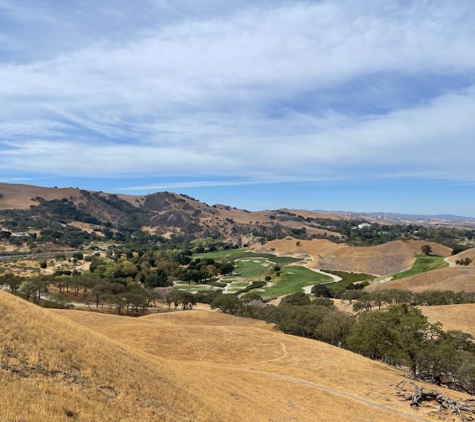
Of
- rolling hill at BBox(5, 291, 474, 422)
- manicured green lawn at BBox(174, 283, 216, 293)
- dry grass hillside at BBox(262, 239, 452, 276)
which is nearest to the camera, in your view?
rolling hill at BBox(5, 291, 474, 422)

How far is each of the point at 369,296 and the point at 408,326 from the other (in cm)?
4436

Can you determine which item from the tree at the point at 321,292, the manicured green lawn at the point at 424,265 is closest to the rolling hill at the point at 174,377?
the tree at the point at 321,292

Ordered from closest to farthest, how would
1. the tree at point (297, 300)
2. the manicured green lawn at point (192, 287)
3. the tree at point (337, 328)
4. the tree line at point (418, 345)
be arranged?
the tree line at point (418, 345), the tree at point (337, 328), the tree at point (297, 300), the manicured green lawn at point (192, 287)

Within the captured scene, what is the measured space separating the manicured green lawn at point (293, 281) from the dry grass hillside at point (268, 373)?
65.1 meters

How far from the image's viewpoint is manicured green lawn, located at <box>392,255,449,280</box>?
125 m

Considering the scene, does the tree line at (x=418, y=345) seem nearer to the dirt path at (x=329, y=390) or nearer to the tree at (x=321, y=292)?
the dirt path at (x=329, y=390)

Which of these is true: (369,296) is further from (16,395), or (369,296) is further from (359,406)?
(16,395)

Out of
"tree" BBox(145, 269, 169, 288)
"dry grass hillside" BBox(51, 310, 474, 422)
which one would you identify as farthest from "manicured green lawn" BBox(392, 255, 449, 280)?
"dry grass hillside" BBox(51, 310, 474, 422)

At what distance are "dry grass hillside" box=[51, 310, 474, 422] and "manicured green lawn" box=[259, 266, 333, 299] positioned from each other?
2562 inches

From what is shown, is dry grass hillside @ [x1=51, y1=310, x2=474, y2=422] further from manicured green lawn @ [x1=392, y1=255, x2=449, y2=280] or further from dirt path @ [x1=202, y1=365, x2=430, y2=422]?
manicured green lawn @ [x1=392, y1=255, x2=449, y2=280]

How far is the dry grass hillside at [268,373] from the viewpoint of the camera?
23625 mm

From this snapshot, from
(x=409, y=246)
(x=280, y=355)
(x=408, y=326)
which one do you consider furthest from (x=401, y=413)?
(x=409, y=246)

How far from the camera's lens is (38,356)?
16125mm

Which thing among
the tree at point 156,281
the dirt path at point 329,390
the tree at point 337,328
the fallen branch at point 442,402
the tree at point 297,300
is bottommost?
the tree at point 156,281
